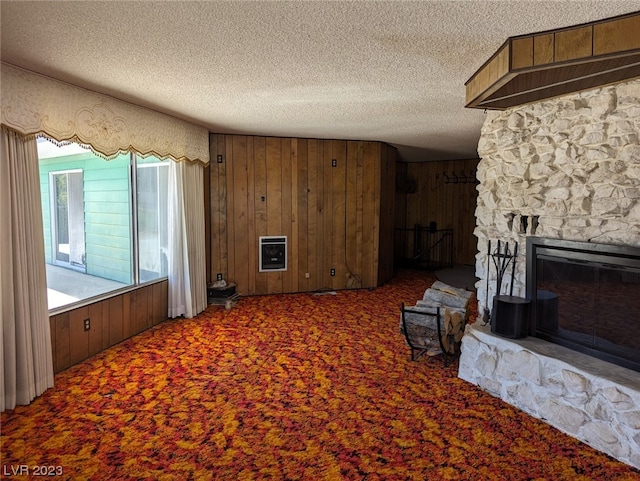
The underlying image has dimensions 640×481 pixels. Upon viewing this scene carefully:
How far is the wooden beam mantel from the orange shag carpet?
2265 mm

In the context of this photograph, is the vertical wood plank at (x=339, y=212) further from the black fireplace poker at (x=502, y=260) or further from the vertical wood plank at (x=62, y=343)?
the vertical wood plank at (x=62, y=343)

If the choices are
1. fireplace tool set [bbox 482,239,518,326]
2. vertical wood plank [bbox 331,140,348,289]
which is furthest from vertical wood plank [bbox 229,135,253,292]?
fireplace tool set [bbox 482,239,518,326]

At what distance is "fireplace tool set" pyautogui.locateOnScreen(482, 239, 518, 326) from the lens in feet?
10.9

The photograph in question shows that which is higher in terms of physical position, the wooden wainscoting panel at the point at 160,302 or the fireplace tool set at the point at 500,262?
the fireplace tool set at the point at 500,262

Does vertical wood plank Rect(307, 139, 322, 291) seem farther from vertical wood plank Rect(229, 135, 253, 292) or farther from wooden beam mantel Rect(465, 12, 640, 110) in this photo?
wooden beam mantel Rect(465, 12, 640, 110)

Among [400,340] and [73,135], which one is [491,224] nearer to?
[400,340]

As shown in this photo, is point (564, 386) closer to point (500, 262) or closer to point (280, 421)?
point (500, 262)

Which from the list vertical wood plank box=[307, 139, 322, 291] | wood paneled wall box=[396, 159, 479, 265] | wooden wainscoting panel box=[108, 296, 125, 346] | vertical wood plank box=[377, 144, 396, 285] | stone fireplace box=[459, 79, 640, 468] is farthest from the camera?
wood paneled wall box=[396, 159, 479, 265]

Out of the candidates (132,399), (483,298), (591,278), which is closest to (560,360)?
(591,278)

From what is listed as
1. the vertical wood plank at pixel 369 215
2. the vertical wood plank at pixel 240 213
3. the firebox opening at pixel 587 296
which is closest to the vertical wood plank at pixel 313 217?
the vertical wood plank at pixel 369 215

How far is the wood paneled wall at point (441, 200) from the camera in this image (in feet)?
29.0

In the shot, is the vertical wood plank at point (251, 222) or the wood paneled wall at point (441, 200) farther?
the wood paneled wall at point (441, 200)

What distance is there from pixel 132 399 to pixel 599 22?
3.83 m

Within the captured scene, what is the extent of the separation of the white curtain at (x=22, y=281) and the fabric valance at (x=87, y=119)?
0.17 metres
